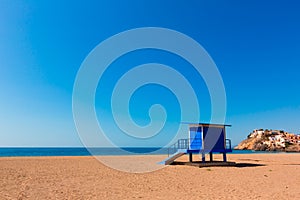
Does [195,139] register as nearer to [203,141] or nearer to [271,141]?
[203,141]

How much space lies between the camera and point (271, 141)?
106625mm

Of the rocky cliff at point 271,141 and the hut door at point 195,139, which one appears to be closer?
the hut door at point 195,139

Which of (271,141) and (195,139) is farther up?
(271,141)

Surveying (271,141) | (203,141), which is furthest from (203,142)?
(271,141)

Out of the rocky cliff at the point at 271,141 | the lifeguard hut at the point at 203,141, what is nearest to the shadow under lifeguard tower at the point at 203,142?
the lifeguard hut at the point at 203,141

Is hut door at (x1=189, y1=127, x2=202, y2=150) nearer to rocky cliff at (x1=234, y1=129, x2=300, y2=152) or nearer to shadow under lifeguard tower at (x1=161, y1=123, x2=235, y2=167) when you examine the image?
shadow under lifeguard tower at (x1=161, y1=123, x2=235, y2=167)

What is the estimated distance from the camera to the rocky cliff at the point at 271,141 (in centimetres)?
10050

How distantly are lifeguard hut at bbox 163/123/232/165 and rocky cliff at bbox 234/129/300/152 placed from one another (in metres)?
87.8

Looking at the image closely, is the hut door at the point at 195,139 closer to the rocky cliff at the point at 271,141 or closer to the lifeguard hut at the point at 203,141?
the lifeguard hut at the point at 203,141

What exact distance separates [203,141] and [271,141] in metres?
96.7

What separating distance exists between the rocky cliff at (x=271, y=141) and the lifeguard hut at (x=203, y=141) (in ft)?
288

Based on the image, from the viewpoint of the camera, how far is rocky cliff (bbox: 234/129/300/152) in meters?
100

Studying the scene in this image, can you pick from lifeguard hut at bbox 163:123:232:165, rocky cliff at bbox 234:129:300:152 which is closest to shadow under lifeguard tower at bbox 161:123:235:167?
lifeguard hut at bbox 163:123:232:165

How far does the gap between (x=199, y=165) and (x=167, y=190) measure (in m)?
11.2
